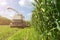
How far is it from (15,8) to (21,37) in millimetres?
380

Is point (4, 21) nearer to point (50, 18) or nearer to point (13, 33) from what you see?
point (13, 33)

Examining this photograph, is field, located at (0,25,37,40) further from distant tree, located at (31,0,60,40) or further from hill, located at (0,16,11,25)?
distant tree, located at (31,0,60,40)

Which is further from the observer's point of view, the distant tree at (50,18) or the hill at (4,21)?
the hill at (4,21)

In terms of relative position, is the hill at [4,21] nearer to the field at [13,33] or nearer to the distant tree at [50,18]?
the field at [13,33]

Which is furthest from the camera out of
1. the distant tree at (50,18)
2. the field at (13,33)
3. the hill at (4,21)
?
the hill at (4,21)

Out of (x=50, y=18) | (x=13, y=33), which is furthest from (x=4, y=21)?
(x=50, y=18)

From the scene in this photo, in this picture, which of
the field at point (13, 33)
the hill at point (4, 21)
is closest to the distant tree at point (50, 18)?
the field at point (13, 33)

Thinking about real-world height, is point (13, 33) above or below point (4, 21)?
below

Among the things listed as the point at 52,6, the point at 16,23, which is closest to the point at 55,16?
the point at 52,6

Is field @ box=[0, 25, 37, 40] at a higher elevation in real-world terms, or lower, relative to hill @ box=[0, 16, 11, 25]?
lower

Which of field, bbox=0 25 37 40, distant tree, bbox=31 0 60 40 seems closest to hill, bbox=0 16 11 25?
field, bbox=0 25 37 40

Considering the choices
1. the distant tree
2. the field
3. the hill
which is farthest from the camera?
the hill

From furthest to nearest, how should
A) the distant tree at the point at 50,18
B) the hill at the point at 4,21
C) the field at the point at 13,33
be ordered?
the hill at the point at 4,21 < the field at the point at 13,33 < the distant tree at the point at 50,18

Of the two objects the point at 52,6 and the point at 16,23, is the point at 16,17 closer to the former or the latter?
the point at 16,23
